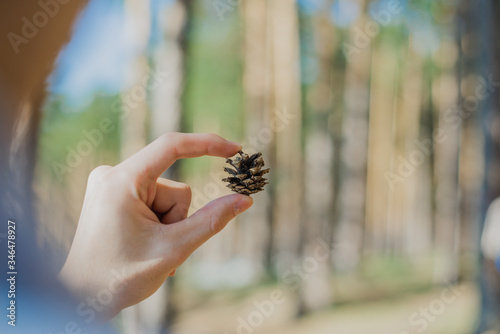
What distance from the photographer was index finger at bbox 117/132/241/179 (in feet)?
3.67

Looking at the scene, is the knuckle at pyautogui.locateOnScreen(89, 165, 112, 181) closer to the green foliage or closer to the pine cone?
the pine cone

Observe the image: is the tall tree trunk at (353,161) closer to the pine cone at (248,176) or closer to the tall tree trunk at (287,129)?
the tall tree trunk at (287,129)

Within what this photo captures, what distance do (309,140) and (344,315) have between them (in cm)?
95

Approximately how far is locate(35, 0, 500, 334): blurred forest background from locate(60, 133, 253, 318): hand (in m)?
1.04

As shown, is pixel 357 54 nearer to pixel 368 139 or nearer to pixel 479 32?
pixel 368 139

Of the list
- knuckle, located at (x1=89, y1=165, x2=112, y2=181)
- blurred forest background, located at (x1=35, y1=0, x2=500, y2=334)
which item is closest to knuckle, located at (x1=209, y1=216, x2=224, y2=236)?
knuckle, located at (x1=89, y1=165, x2=112, y2=181)

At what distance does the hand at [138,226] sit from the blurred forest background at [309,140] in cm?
104

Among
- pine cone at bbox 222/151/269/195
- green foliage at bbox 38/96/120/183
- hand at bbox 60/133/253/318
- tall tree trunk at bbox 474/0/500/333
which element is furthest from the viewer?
tall tree trunk at bbox 474/0/500/333

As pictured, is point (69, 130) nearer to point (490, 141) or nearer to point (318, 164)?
point (318, 164)

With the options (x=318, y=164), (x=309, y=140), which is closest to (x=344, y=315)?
(x=318, y=164)

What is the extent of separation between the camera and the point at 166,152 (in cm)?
113

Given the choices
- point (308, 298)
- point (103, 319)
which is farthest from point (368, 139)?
point (103, 319)

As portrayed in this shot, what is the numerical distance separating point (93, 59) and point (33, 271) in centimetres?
98

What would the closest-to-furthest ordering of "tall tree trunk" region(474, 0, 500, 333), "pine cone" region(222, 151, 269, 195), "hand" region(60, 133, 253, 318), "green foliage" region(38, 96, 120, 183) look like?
"hand" region(60, 133, 253, 318), "pine cone" region(222, 151, 269, 195), "green foliage" region(38, 96, 120, 183), "tall tree trunk" region(474, 0, 500, 333)
